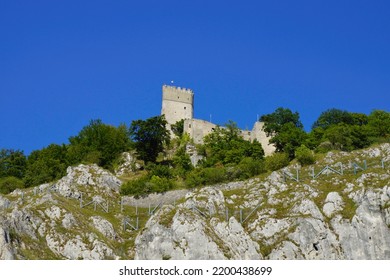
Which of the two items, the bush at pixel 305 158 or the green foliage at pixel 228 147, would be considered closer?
the bush at pixel 305 158

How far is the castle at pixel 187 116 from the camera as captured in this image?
91019 mm

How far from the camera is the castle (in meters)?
91.0

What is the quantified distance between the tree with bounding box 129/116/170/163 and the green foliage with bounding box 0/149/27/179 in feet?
45.5

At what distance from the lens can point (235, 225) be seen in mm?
49000

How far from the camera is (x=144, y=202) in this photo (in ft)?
200

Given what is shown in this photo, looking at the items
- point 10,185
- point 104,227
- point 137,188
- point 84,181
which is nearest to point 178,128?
point 10,185

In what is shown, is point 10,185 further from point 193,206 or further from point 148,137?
point 193,206

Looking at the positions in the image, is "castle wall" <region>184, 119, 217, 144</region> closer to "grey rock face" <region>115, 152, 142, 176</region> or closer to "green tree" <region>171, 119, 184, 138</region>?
"green tree" <region>171, 119, 184, 138</region>

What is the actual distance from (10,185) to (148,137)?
62.0ft

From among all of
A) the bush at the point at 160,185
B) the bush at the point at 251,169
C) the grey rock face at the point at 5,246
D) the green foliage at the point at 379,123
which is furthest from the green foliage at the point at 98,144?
the grey rock face at the point at 5,246

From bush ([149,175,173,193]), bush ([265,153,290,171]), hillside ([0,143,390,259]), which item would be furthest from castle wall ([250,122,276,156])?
hillside ([0,143,390,259])

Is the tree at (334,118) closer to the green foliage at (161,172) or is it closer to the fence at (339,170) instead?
the green foliage at (161,172)

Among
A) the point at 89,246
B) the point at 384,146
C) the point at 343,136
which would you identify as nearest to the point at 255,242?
the point at 89,246
